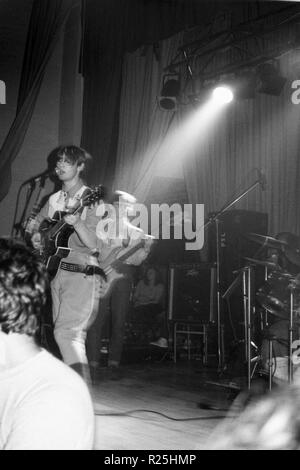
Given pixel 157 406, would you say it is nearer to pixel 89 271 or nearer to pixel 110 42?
pixel 89 271

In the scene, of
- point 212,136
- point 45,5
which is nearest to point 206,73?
point 212,136

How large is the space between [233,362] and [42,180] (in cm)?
302

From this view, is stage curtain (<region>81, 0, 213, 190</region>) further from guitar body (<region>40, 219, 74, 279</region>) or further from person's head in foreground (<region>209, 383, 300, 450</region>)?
person's head in foreground (<region>209, 383, 300, 450</region>)

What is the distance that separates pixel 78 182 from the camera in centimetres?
354

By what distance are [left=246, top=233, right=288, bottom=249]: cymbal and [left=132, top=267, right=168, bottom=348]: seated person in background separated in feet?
9.13

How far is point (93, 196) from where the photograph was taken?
346 centimetres

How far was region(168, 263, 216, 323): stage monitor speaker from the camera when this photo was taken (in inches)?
255

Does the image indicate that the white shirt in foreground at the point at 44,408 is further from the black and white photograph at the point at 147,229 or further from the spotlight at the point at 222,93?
the spotlight at the point at 222,93

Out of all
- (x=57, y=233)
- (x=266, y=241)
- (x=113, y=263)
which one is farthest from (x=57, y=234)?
(x=113, y=263)

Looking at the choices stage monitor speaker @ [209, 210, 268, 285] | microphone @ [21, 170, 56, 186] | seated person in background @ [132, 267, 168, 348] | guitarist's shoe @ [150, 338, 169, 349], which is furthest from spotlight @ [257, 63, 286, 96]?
guitarist's shoe @ [150, 338, 169, 349]

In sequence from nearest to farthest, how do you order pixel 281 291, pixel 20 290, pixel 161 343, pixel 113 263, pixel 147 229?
1. pixel 20 290
2. pixel 281 291
3. pixel 113 263
4. pixel 161 343
5. pixel 147 229

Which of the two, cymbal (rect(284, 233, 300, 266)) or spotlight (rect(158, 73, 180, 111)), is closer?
cymbal (rect(284, 233, 300, 266))

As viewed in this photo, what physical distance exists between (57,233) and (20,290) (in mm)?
2286
